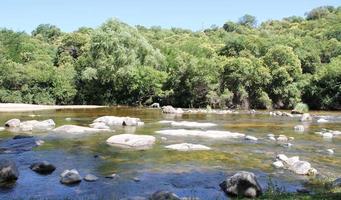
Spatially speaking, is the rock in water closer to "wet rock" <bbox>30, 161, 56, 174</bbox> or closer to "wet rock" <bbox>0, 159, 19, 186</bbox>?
"wet rock" <bbox>30, 161, 56, 174</bbox>

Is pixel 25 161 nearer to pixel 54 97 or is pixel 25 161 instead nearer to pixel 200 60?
pixel 200 60

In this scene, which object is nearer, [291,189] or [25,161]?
[291,189]

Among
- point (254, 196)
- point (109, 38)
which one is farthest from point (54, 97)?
point (254, 196)

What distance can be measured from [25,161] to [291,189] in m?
13.2

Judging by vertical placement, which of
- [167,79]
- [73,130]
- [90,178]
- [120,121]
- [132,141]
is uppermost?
[167,79]

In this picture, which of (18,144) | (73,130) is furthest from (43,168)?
(73,130)

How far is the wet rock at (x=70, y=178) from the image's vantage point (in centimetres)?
1762

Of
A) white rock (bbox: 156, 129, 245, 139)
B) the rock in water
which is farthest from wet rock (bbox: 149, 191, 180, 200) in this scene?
white rock (bbox: 156, 129, 245, 139)

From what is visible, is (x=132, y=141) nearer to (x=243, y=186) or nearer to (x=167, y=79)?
(x=243, y=186)

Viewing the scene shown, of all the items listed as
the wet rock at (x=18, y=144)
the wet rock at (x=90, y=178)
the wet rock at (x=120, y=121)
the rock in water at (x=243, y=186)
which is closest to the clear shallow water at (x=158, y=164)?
the wet rock at (x=90, y=178)

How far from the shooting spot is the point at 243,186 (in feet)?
51.7

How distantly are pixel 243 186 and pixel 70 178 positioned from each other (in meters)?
7.04

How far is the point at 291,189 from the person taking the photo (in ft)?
55.4

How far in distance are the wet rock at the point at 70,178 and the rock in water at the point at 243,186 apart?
612 cm
